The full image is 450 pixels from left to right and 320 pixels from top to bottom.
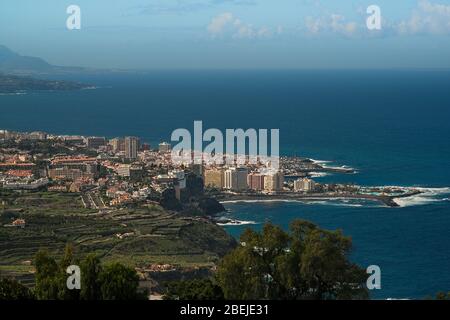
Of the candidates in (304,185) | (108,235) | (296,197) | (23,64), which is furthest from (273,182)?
(23,64)

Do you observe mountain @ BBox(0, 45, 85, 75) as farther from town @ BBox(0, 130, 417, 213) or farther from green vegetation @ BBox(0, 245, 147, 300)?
green vegetation @ BBox(0, 245, 147, 300)

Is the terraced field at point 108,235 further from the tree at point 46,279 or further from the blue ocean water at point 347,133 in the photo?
the tree at point 46,279

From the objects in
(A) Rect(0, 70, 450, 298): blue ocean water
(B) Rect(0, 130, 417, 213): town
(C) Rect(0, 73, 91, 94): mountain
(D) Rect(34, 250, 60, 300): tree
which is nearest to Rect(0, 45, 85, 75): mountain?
(C) Rect(0, 73, 91, 94): mountain

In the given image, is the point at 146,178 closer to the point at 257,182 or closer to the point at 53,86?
the point at 257,182

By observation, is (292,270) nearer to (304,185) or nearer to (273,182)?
(304,185)

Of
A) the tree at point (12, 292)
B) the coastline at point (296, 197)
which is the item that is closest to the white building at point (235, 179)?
the coastline at point (296, 197)
